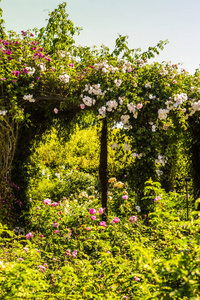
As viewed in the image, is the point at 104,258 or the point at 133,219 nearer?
the point at 104,258

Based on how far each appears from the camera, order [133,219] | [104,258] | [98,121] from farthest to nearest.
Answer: [98,121] → [133,219] → [104,258]

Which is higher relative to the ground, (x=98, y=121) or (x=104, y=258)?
(x=98, y=121)

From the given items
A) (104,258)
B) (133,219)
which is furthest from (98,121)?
(104,258)

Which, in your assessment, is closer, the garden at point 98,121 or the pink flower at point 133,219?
the pink flower at point 133,219

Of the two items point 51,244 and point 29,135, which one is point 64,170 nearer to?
point 29,135

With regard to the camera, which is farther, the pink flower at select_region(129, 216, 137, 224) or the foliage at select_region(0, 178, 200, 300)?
the pink flower at select_region(129, 216, 137, 224)

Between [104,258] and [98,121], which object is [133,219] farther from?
[104,258]

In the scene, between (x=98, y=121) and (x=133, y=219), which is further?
(x=98, y=121)

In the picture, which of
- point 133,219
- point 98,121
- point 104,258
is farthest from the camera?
point 98,121

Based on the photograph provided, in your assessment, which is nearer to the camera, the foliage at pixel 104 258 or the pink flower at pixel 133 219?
the foliage at pixel 104 258

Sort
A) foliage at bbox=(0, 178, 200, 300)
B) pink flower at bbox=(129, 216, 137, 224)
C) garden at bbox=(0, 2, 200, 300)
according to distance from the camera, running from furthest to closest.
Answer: garden at bbox=(0, 2, 200, 300) → pink flower at bbox=(129, 216, 137, 224) → foliage at bbox=(0, 178, 200, 300)

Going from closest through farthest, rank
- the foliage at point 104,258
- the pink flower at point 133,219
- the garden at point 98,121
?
the foliage at point 104,258 < the pink flower at point 133,219 < the garden at point 98,121

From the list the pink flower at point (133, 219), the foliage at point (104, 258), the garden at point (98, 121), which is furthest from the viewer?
the garden at point (98, 121)

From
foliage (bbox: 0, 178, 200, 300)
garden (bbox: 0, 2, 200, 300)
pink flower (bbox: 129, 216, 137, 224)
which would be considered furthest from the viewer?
garden (bbox: 0, 2, 200, 300)
